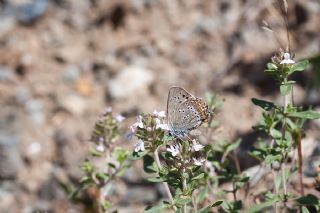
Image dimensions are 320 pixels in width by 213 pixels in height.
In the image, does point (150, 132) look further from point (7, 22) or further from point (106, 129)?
point (7, 22)

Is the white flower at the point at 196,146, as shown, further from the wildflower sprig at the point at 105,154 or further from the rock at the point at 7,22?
the rock at the point at 7,22

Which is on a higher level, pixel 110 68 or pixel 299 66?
pixel 110 68

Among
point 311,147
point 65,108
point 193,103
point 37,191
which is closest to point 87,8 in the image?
point 65,108

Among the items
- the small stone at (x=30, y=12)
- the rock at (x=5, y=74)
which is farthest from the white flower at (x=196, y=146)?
the small stone at (x=30, y=12)

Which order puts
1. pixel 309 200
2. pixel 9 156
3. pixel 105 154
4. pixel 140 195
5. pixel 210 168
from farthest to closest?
pixel 9 156, pixel 140 195, pixel 105 154, pixel 210 168, pixel 309 200

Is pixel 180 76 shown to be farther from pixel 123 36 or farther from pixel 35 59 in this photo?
pixel 35 59

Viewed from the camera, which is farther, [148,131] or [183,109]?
[183,109]

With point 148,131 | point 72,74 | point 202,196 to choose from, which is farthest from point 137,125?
point 72,74

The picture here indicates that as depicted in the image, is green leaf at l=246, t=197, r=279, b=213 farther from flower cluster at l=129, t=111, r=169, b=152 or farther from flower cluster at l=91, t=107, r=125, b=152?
flower cluster at l=91, t=107, r=125, b=152
